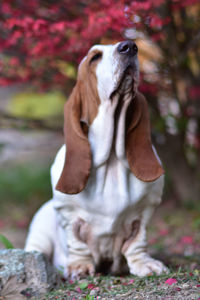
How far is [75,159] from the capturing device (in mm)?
3164

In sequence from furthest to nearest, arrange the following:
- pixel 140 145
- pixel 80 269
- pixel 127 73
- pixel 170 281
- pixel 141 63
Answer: pixel 141 63
pixel 80 269
pixel 140 145
pixel 127 73
pixel 170 281

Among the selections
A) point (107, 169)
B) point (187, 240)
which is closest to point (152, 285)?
point (107, 169)

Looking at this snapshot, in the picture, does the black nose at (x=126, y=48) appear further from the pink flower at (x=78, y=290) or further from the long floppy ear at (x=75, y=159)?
the pink flower at (x=78, y=290)

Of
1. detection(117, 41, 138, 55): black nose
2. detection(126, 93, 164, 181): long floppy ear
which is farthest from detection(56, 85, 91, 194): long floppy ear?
detection(117, 41, 138, 55): black nose

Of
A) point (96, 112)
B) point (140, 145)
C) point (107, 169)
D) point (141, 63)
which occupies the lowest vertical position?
point (107, 169)

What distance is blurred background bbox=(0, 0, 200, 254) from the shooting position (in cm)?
468

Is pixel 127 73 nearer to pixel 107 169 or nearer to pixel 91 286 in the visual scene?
pixel 107 169

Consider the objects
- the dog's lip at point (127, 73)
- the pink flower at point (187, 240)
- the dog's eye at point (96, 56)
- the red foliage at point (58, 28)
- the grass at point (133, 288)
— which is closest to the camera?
the grass at point (133, 288)

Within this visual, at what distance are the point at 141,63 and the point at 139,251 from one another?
136 inches

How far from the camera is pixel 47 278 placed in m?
3.17

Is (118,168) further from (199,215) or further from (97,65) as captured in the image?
(199,215)

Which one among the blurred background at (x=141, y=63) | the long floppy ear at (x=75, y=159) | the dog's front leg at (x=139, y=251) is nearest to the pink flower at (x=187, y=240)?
the blurred background at (x=141, y=63)

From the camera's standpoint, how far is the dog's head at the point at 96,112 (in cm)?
304

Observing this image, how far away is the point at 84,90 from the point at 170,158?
3832 mm
